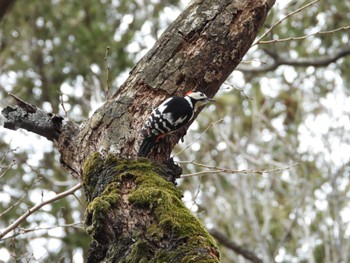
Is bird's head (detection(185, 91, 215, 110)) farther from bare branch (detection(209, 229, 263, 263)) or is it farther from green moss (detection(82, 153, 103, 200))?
bare branch (detection(209, 229, 263, 263))

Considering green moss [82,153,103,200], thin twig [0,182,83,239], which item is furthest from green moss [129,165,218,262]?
thin twig [0,182,83,239]

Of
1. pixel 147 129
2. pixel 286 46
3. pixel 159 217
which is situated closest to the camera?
pixel 159 217

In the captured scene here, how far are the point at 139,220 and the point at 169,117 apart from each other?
798mm

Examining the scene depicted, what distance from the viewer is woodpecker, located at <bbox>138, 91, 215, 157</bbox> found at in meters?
2.73

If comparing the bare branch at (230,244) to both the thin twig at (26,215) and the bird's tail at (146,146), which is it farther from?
the bird's tail at (146,146)

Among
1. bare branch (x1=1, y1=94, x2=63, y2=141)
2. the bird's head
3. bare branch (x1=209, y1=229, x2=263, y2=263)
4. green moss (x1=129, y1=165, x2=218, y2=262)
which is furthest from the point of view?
bare branch (x1=209, y1=229, x2=263, y2=263)

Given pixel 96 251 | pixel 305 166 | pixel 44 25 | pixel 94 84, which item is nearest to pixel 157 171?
pixel 96 251

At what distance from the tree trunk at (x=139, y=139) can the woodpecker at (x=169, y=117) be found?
0.06 metres

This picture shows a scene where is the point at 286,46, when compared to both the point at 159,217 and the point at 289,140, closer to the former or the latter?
the point at 289,140

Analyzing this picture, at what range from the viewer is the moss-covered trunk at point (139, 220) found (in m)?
2.05

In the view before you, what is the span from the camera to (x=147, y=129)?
2773 mm

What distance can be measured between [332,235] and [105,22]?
415cm

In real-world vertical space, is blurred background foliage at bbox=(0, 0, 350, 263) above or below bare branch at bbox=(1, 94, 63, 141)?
above

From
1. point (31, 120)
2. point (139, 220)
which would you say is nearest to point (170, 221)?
point (139, 220)
